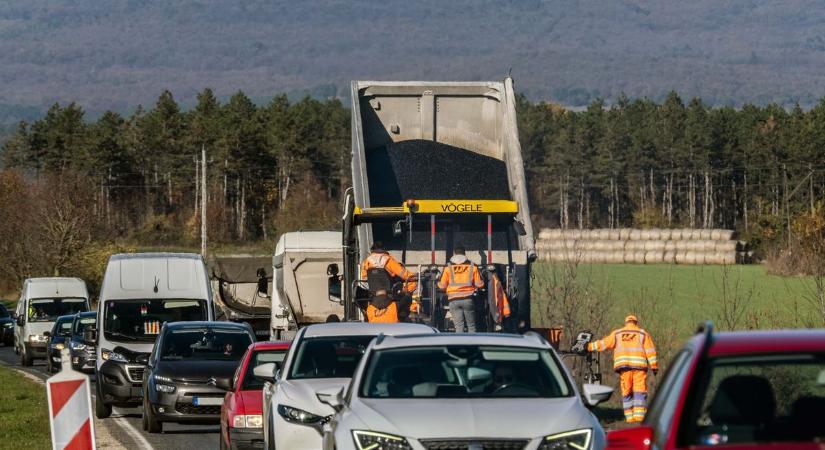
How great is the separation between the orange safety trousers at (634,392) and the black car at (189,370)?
15.7 ft

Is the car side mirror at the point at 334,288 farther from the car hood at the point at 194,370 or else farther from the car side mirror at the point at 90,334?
the car hood at the point at 194,370

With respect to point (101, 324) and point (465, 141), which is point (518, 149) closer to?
point (465, 141)

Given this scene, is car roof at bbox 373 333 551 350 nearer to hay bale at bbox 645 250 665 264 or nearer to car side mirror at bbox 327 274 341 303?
car side mirror at bbox 327 274 341 303

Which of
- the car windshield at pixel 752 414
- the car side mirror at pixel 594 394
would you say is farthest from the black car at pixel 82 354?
the car windshield at pixel 752 414

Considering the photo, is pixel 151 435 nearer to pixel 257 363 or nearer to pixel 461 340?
pixel 257 363

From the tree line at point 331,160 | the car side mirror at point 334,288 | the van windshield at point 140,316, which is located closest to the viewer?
the van windshield at point 140,316

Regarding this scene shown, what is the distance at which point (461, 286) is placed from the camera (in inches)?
730

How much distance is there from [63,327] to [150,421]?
1530 cm

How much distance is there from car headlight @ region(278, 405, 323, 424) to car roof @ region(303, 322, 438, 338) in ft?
4.33

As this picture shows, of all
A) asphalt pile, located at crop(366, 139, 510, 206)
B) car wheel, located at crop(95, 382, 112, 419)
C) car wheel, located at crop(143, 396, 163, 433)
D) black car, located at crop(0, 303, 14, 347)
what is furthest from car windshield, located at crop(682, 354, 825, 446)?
black car, located at crop(0, 303, 14, 347)

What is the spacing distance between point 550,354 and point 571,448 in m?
1.43

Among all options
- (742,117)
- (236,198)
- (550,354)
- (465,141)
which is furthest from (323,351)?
(742,117)

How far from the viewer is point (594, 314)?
27953 mm

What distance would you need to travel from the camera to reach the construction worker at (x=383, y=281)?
18.8 m
